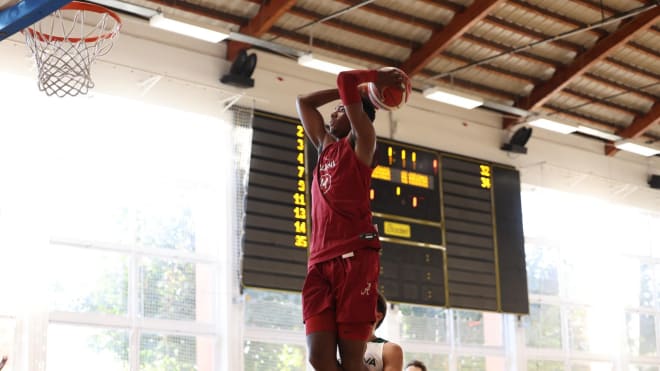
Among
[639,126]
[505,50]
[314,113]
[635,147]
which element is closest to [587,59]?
[505,50]

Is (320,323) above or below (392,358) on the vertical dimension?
above

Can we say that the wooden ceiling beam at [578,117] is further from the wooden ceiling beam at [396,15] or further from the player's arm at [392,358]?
the player's arm at [392,358]

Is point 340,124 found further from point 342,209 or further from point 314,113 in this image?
point 342,209

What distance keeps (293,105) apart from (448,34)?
7.69ft

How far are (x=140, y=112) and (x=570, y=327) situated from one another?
7.76m

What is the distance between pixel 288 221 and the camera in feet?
39.4

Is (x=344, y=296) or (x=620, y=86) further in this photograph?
(x=620, y=86)

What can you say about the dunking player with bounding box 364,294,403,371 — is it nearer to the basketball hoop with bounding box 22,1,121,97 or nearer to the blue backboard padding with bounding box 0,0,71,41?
the blue backboard padding with bounding box 0,0,71,41

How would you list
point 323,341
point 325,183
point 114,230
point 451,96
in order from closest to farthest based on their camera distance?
point 323,341 < point 325,183 < point 114,230 < point 451,96

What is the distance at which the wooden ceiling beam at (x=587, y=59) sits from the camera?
44.9 ft

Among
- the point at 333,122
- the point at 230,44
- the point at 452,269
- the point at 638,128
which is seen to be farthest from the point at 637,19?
the point at 333,122

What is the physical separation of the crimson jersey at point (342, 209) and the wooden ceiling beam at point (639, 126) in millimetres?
12574

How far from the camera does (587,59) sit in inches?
569

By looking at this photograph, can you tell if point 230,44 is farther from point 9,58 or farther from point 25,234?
point 25,234
